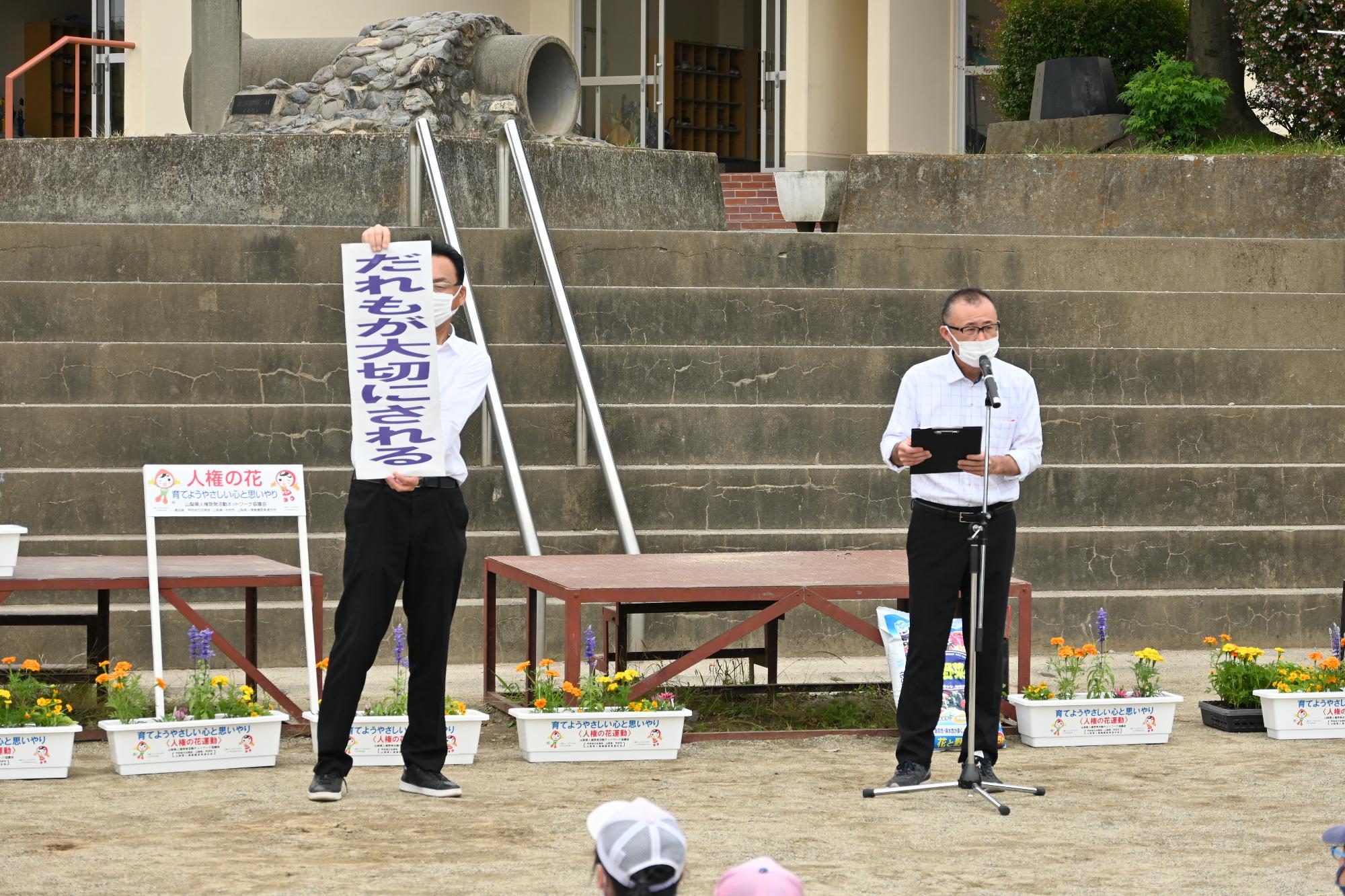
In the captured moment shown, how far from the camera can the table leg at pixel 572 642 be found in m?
6.74

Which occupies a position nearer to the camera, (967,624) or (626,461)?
(967,624)

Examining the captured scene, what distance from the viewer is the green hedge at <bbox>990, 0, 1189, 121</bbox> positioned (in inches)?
606

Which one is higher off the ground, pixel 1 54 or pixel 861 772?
pixel 1 54

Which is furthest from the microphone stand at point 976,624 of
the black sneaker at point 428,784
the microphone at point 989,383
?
the black sneaker at point 428,784

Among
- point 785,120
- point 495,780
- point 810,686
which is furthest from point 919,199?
point 785,120

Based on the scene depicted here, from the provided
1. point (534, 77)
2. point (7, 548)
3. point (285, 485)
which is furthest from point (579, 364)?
point (534, 77)

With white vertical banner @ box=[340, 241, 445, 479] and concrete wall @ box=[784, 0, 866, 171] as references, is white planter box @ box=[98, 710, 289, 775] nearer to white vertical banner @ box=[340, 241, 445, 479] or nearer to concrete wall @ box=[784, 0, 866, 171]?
white vertical banner @ box=[340, 241, 445, 479]

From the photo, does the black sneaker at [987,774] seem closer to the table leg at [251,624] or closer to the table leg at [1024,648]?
the table leg at [1024,648]

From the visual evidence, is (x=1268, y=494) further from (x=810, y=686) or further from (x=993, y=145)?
(x=993, y=145)

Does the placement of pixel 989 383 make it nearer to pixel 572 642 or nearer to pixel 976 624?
pixel 976 624

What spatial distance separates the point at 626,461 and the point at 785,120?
39.2 ft

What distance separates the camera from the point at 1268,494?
9.99m

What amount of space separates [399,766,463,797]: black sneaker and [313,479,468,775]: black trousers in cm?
20

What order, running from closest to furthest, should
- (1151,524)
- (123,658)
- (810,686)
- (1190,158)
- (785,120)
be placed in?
(810,686) < (123,658) < (1151,524) < (1190,158) < (785,120)
